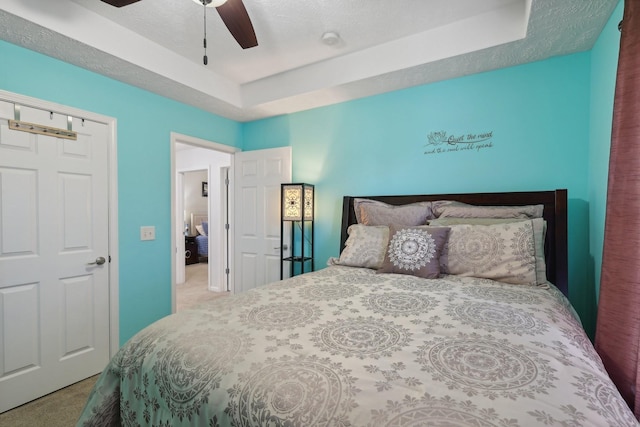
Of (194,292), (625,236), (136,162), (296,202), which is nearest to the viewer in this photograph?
(625,236)

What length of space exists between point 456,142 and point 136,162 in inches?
108

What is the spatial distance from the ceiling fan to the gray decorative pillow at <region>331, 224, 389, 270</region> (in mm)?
1499

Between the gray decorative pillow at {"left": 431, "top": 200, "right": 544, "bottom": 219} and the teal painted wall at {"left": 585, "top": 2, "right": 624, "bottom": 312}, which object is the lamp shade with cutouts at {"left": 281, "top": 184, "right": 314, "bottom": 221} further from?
the teal painted wall at {"left": 585, "top": 2, "right": 624, "bottom": 312}

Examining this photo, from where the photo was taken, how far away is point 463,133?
2424mm

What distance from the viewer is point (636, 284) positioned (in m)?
1.04

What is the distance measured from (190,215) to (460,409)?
26.0ft

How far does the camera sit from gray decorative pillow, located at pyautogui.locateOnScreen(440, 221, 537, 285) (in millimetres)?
1692

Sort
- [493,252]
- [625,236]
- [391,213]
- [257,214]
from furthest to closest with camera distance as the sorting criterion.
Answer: [257,214]
[391,213]
[493,252]
[625,236]

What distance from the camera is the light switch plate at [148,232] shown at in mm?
2625

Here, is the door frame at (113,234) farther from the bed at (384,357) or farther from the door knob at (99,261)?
the bed at (384,357)

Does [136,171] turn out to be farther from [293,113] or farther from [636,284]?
[636,284]

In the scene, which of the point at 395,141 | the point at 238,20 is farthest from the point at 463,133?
the point at 238,20

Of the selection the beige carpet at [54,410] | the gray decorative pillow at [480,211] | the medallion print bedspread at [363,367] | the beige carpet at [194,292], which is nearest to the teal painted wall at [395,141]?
the gray decorative pillow at [480,211]

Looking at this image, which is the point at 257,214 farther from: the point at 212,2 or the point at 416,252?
the point at 212,2
